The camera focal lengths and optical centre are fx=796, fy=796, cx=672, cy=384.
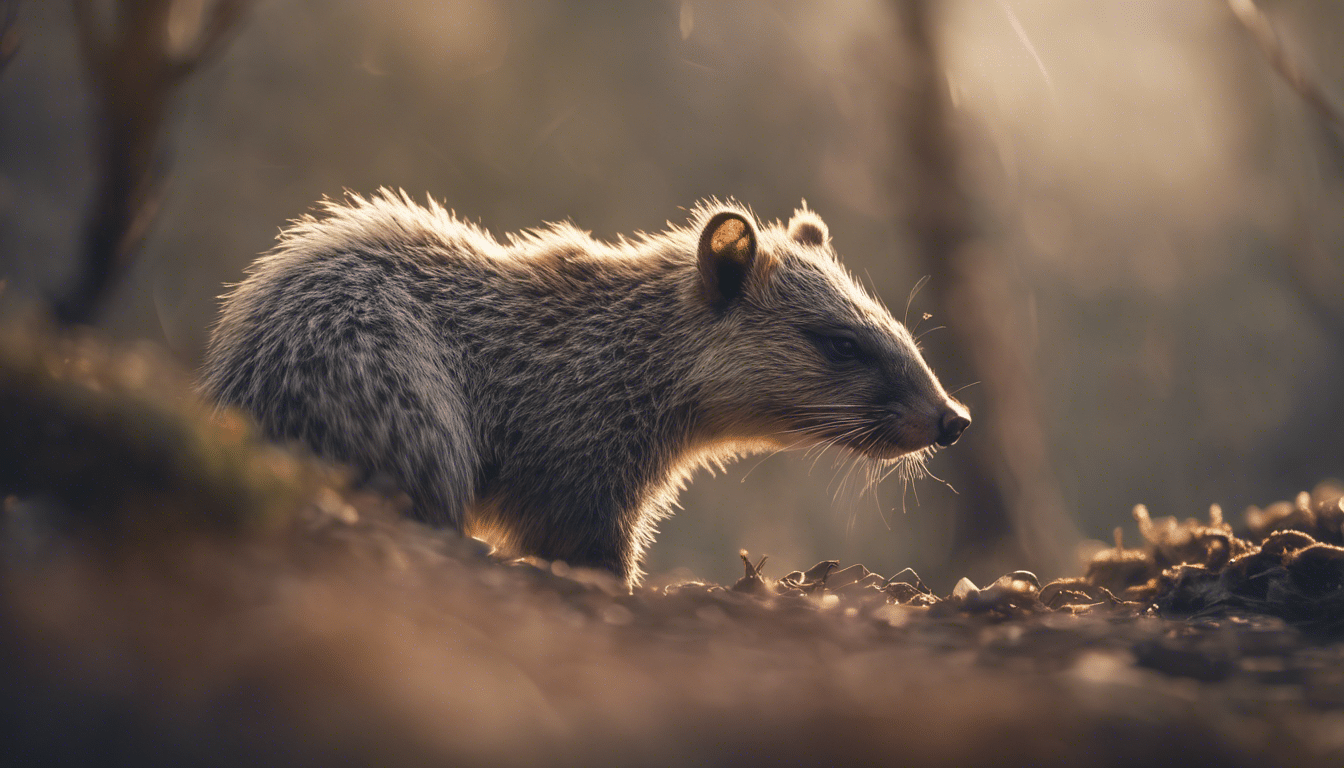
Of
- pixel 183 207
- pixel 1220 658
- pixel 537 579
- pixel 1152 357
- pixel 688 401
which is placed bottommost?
pixel 1220 658

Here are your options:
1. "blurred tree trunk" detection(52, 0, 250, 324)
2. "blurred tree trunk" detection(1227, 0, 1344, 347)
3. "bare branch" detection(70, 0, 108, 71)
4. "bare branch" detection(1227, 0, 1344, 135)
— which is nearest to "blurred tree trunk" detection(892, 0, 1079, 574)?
"blurred tree trunk" detection(1227, 0, 1344, 347)

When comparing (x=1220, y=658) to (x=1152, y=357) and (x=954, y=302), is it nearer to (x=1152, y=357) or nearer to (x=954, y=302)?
(x=954, y=302)

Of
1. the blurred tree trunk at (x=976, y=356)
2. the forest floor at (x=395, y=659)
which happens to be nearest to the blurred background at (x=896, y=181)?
the blurred tree trunk at (x=976, y=356)

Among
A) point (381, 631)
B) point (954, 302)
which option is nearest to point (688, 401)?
point (381, 631)

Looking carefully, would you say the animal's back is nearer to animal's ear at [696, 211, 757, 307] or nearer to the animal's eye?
animal's ear at [696, 211, 757, 307]

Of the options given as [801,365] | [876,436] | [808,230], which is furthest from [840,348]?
[808,230]

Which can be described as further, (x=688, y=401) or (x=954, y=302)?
(x=954, y=302)

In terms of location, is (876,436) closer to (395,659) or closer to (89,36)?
(395,659)
